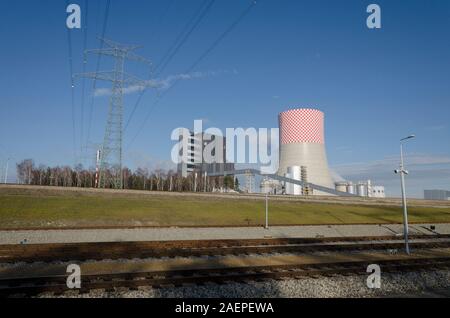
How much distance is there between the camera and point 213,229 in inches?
1176

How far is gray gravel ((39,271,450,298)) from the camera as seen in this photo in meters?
10.7

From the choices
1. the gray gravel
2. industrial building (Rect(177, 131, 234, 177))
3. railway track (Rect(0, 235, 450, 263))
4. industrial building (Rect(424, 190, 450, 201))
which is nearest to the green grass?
railway track (Rect(0, 235, 450, 263))

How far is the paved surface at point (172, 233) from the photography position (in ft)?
76.3

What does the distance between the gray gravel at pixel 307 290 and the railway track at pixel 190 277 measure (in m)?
0.34

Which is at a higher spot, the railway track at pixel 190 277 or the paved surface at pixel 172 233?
the railway track at pixel 190 277

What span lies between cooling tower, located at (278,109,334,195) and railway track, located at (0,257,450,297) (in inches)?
3163

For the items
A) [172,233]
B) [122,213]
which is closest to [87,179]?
[122,213]

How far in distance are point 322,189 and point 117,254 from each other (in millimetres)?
88113

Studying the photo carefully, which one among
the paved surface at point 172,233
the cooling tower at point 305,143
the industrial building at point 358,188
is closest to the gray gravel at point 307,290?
the paved surface at point 172,233

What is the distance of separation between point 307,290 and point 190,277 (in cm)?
397

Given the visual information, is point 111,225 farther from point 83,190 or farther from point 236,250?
point 83,190

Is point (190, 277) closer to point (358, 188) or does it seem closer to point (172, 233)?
point (172, 233)

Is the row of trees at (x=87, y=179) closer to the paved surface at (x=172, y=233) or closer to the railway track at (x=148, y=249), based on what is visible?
the paved surface at (x=172, y=233)
